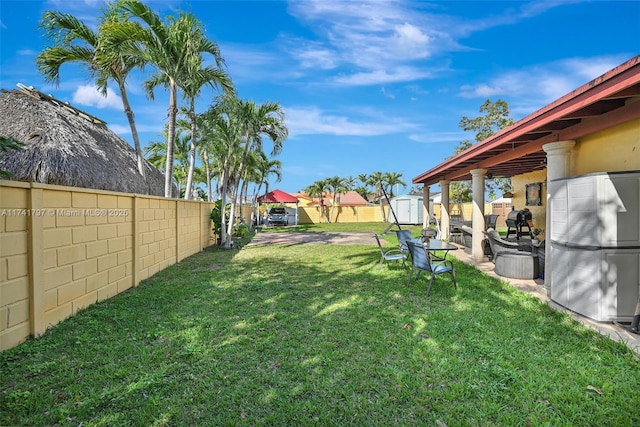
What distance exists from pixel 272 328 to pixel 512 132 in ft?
16.1

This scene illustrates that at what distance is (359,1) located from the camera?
7633 millimetres

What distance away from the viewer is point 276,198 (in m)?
24.3

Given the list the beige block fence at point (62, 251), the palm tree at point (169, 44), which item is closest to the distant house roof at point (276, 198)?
the palm tree at point (169, 44)

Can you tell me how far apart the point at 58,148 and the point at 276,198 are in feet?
56.2

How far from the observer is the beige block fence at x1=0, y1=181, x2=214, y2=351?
9.71ft

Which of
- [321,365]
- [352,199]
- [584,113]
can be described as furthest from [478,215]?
[352,199]

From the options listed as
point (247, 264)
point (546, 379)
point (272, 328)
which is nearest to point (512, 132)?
point (546, 379)

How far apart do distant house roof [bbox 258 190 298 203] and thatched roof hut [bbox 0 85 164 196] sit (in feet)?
42.9

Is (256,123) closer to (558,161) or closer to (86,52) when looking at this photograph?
(86,52)

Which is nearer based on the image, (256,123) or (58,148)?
(58,148)

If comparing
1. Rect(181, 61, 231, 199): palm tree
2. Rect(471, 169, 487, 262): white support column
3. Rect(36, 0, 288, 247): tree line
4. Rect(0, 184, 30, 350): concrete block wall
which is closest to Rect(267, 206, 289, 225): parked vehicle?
Rect(36, 0, 288, 247): tree line

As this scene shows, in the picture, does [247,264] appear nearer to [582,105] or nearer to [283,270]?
[283,270]

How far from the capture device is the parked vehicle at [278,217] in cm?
2464

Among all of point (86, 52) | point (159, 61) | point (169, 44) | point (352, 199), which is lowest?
point (352, 199)
